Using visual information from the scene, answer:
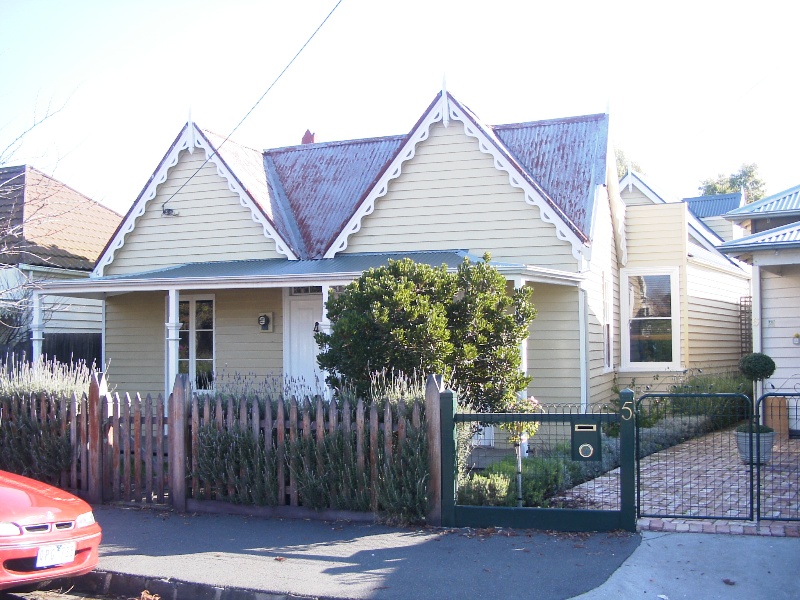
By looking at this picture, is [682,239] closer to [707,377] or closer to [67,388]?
[707,377]

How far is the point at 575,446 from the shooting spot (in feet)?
25.1

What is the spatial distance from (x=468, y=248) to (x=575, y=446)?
6.75 meters

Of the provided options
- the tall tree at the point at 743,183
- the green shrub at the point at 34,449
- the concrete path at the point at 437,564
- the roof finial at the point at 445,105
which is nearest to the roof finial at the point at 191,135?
the roof finial at the point at 445,105

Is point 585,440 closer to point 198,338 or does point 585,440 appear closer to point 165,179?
point 198,338

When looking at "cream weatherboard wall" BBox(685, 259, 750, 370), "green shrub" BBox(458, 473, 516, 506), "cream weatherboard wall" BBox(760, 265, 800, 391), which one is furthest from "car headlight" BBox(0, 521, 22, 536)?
"cream weatherboard wall" BBox(685, 259, 750, 370)

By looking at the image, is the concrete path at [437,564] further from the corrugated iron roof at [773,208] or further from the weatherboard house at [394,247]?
the corrugated iron roof at [773,208]

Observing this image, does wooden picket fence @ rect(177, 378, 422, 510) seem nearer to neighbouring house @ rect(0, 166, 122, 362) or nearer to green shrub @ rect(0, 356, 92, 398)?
green shrub @ rect(0, 356, 92, 398)

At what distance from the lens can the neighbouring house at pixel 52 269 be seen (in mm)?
16891

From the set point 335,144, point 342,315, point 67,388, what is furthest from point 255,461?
point 335,144

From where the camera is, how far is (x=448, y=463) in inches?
310

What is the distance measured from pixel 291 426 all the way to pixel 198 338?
8.06 metres

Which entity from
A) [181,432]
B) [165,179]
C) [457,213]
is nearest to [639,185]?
[457,213]

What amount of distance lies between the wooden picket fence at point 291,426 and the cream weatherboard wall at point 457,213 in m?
5.84

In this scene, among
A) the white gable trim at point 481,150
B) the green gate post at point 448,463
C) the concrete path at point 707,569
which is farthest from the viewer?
the white gable trim at point 481,150
